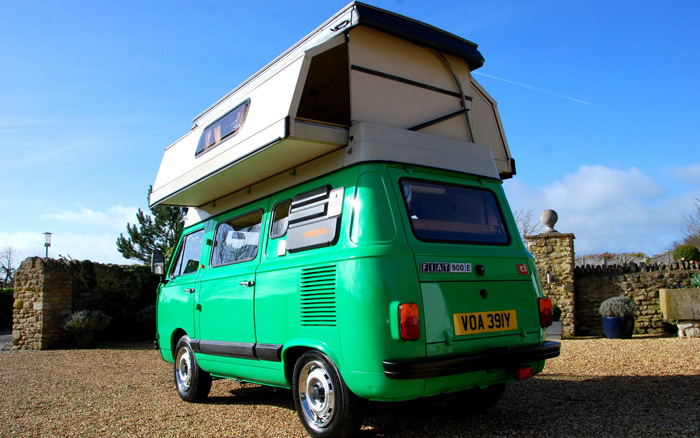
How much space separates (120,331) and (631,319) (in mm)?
12572

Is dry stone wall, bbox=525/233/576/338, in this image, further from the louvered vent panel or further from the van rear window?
the louvered vent panel

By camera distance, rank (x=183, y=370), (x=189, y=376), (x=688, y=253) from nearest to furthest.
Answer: (x=189, y=376), (x=183, y=370), (x=688, y=253)

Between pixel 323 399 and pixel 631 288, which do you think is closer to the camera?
pixel 323 399

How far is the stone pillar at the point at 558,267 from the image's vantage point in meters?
12.1

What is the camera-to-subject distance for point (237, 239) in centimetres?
592

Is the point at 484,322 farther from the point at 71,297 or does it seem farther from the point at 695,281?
the point at 71,297

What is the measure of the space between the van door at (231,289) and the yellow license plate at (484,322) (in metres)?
A: 2.03

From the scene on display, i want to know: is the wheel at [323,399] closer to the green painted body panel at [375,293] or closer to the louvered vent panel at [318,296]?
the green painted body panel at [375,293]

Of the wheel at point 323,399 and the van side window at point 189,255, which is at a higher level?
the van side window at point 189,255

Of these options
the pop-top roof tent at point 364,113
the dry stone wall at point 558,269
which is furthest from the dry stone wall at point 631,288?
the pop-top roof tent at point 364,113

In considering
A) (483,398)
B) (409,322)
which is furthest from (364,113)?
(483,398)

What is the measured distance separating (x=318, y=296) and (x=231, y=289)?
5.32 feet

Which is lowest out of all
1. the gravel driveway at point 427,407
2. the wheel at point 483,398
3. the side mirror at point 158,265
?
the gravel driveway at point 427,407

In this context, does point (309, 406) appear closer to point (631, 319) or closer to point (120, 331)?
point (631, 319)
